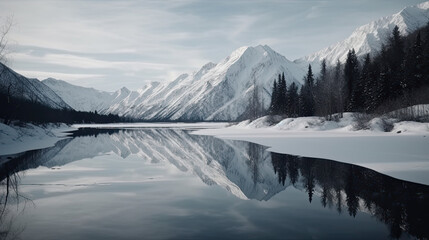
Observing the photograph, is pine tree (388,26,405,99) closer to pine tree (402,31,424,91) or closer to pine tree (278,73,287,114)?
pine tree (402,31,424,91)

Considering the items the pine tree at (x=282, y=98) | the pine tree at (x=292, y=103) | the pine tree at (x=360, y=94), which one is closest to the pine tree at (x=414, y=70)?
the pine tree at (x=360, y=94)

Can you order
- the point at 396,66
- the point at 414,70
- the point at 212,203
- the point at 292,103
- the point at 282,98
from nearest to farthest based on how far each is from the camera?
the point at 212,203, the point at 414,70, the point at 396,66, the point at 292,103, the point at 282,98

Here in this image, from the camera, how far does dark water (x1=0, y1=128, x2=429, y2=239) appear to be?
9.82 meters

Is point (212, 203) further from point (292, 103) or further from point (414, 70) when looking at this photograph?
point (292, 103)

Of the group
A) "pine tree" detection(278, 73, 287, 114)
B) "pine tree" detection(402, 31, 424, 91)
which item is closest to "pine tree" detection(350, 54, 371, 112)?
"pine tree" detection(402, 31, 424, 91)

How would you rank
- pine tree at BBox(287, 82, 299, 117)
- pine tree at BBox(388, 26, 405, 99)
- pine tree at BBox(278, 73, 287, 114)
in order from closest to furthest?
pine tree at BBox(388, 26, 405, 99)
pine tree at BBox(287, 82, 299, 117)
pine tree at BBox(278, 73, 287, 114)

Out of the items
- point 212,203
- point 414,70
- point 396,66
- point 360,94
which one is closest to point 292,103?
point 360,94

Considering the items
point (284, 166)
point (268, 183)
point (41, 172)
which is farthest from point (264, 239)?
point (41, 172)

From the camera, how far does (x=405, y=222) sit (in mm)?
10273

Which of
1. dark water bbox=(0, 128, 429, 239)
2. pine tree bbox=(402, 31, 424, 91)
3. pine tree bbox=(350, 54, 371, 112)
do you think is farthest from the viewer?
pine tree bbox=(350, 54, 371, 112)

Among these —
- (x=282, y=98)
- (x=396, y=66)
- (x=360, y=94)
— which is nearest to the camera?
(x=360, y=94)

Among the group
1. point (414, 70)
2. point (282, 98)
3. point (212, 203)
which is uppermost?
point (414, 70)

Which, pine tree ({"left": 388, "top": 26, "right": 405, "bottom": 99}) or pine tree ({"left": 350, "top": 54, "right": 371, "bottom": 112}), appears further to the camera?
pine tree ({"left": 350, "top": 54, "right": 371, "bottom": 112})

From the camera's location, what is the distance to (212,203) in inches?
527
